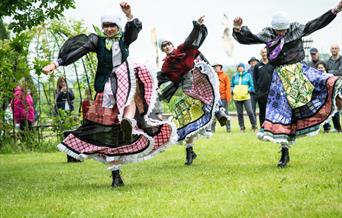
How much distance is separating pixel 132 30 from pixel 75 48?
2.35ft

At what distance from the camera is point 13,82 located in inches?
517

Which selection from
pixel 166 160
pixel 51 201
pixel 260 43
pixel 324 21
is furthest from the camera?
pixel 166 160

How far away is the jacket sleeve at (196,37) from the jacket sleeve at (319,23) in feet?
4.84

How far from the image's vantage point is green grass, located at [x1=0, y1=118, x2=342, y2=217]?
6.57 metres

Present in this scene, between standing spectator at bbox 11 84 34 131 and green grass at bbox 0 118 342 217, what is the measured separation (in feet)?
12.0

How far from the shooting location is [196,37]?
34.8 feet

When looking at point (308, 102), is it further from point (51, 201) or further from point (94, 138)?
point (51, 201)

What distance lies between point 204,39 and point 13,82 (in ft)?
13.2

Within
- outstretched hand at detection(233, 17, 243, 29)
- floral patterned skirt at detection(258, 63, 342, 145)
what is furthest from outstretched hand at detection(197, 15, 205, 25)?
floral patterned skirt at detection(258, 63, 342, 145)

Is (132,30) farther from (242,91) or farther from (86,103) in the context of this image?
(242,91)

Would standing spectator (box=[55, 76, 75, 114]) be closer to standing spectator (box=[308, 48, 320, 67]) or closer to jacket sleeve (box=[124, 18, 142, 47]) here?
standing spectator (box=[308, 48, 320, 67])

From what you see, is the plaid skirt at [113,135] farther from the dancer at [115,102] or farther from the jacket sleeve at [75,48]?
the jacket sleeve at [75,48]

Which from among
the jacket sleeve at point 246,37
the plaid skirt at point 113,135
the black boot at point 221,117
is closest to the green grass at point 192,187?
the plaid skirt at point 113,135

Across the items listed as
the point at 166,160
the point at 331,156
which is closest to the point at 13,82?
the point at 166,160
